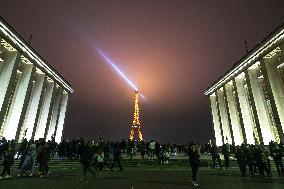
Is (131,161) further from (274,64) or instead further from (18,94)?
(274,64)

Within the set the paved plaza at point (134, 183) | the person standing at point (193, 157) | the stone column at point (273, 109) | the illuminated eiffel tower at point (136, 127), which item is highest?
the illuminated eiffel tower at point (136, 127)

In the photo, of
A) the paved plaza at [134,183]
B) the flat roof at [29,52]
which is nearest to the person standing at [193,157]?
the paved plaza at [134,183]

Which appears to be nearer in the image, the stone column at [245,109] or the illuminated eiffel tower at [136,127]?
the stone column at [245,109]

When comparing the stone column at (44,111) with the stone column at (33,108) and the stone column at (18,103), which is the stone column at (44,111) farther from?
the stone column at (18,103)

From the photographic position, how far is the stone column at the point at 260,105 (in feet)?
103

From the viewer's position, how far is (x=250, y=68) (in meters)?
35.2

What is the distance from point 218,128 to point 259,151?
34558 millimetres

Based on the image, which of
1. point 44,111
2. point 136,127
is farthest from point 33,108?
point 136,127

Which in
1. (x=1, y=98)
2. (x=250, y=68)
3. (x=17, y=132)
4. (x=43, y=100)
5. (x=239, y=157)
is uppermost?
(x=250, y=68)

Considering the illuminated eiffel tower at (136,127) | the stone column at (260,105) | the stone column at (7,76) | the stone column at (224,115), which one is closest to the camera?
the stone column at (7,76)

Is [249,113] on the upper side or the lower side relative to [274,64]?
lower

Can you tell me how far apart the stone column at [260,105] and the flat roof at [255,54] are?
1.26m

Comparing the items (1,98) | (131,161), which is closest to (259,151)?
(131,161)

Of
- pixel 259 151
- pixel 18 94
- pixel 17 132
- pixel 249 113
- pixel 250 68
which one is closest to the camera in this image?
pixel 259 151
